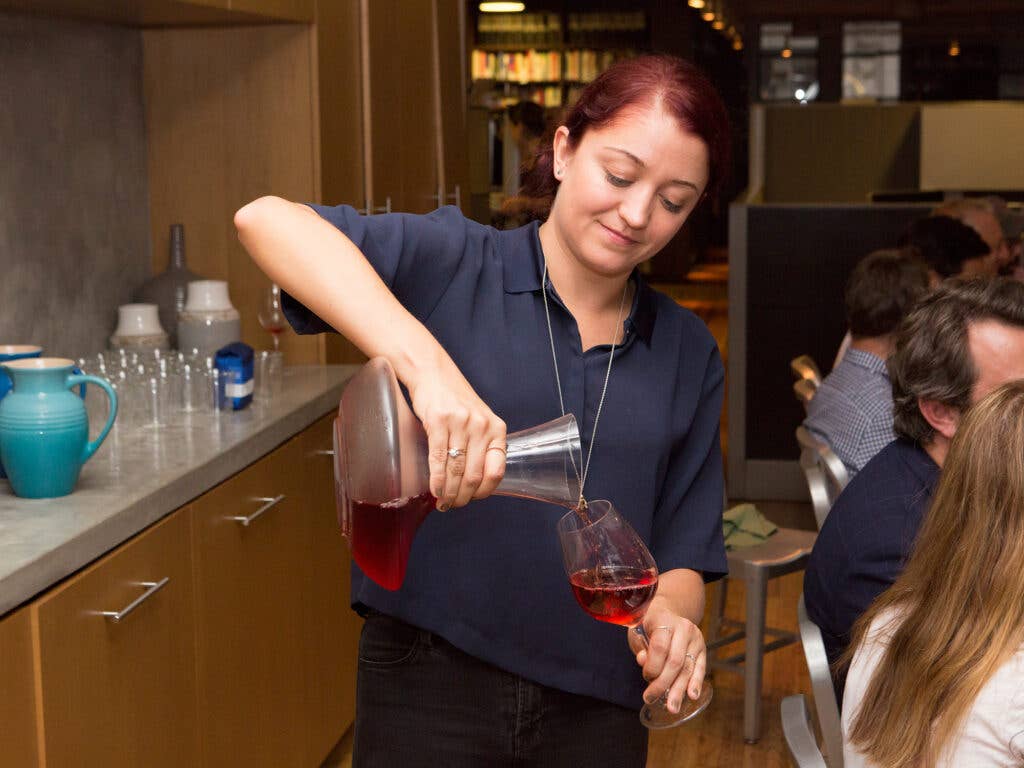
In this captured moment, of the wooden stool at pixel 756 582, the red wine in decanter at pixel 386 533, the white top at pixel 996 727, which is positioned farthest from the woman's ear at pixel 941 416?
the wooden stool at pixel 756 582

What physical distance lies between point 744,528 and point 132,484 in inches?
74.3

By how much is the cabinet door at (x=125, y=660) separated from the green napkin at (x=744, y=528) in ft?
5.46

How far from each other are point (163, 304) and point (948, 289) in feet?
6.87

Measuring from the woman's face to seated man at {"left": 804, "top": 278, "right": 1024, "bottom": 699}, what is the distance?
2.45 ft

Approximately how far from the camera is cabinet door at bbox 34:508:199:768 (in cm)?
183

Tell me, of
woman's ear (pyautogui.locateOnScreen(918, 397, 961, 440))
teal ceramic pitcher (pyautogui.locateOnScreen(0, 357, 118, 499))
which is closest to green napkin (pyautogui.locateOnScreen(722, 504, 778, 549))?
woman's ear (pyautogui.locateOnScreen(918, 397, 961, 440))

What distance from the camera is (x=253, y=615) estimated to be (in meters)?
2.67

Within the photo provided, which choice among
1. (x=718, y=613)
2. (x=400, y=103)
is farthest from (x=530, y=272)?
(x=400, y=103)

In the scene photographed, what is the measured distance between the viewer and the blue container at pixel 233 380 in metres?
2.83

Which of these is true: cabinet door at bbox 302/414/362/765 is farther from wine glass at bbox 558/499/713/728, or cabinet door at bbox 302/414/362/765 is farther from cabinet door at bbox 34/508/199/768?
wine glass at bbox 558/499/713/728

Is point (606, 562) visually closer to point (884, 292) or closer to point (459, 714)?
point (459, 714)

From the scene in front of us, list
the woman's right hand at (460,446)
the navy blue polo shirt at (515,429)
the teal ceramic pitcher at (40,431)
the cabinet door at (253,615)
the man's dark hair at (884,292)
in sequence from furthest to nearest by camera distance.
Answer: the man's dark hair at (884,292) → the cabinet door at (253,615) → the teal ceramic pitcher at (40,431) → the navy blue polo shirt at (515,429) → the woman's right hand at (460,446)

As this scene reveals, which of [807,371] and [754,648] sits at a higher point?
[807,371]

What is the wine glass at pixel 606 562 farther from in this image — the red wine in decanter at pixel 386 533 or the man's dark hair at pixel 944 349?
the man's dark hair at pixel 944 349
